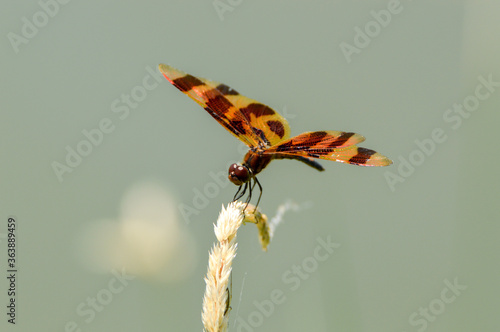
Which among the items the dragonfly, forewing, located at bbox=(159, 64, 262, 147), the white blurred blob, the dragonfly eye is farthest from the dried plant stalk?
the white blurred blob

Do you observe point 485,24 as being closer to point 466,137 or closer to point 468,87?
point 468,87

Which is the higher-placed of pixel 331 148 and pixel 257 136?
pixel 331 148

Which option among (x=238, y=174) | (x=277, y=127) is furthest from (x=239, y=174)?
(x=277, y=127)

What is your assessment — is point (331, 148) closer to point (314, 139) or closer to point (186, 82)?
Result: point (314, 139)

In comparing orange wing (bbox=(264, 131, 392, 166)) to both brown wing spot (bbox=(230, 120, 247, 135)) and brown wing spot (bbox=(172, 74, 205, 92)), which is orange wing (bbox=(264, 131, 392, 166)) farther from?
brown wing spot (bbox=(172, 74, 205, 92))

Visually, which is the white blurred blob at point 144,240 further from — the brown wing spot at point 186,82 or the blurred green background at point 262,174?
the brown wing spot at point 186,82

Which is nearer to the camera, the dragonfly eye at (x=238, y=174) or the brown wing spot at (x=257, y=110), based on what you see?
the dragonfly eye at (x=238, y=174)

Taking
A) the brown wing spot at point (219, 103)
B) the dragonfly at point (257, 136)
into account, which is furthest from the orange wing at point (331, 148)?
the brown wing spot at point (219, 103)
